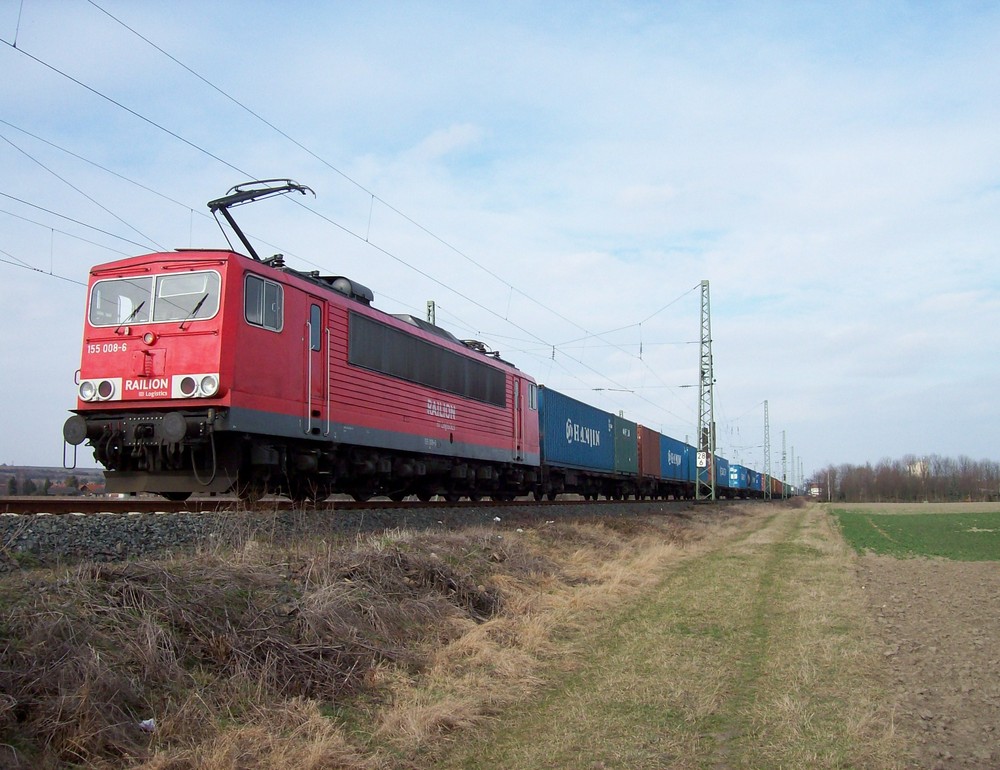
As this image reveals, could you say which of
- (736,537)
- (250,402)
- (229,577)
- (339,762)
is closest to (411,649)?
(229,577)

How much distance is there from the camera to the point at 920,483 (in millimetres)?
133000

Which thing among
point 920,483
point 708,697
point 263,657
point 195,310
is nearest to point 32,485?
point 195,310

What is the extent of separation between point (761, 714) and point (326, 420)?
8.30 meters

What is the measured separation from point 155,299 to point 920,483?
14490cm

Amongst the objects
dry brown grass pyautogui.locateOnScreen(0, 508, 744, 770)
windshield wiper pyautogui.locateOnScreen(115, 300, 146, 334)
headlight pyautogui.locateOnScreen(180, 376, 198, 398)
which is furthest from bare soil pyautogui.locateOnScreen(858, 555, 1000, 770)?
windshield wiper pyautogui.locateOnScreen(115, 300, 146, 334)

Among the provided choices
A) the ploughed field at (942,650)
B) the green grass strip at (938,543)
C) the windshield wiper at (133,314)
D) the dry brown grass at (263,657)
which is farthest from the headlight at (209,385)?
the green grass strip at (938,543)

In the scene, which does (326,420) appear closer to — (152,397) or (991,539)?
(152,397)

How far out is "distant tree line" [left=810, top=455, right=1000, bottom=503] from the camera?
123 m

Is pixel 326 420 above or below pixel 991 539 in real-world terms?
above

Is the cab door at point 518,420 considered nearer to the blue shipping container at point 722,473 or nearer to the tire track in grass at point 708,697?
the tire track in grass at point 708,697

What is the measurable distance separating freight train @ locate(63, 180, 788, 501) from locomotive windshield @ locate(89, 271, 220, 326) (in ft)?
0.06

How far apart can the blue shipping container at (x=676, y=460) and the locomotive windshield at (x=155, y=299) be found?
108 ft

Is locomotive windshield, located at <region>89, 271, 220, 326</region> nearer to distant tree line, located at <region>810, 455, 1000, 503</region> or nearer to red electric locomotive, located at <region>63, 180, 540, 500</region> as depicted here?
red electric locomotive, located at <region>63, 180, 540, 500</region>

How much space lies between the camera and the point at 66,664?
4410 millimetres
